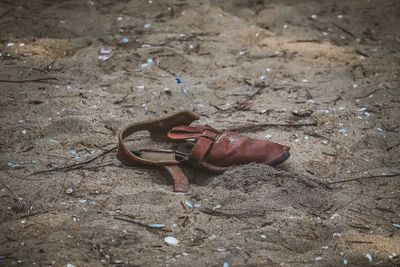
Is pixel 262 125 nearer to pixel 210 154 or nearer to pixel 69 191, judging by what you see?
pixel 210 154

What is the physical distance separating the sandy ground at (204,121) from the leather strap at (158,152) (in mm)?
57

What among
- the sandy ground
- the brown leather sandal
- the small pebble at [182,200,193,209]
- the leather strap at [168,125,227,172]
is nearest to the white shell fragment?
the sandy ground

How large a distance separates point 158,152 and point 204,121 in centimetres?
48

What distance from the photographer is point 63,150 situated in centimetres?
256

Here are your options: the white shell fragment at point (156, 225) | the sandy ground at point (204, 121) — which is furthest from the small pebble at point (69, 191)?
the white shell fragment at point (156, 225)

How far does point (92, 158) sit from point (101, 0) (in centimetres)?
204

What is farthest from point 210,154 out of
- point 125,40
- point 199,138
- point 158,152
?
point 125,40

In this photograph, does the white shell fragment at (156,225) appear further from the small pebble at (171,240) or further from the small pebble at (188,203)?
the small pebble at (188,203)

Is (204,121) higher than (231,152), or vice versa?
(231,152)

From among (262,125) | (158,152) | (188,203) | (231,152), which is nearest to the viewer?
(188,203)

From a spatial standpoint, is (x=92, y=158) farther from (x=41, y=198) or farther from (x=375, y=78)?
(x=375, y=78)

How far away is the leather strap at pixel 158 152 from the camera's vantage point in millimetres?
2402

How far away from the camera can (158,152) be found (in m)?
2.56

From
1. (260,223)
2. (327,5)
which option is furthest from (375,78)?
(260,223)
